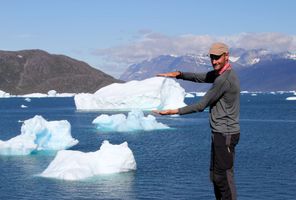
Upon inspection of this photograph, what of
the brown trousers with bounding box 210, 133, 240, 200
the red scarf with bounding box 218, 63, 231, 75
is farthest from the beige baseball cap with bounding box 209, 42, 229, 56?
the brown trousers with bounding box 210, 133, 240, 200

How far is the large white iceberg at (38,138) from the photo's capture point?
34344 mm

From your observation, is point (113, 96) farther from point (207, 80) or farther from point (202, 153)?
point (207, 80)

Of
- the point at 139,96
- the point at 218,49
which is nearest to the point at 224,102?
the point at 218,49

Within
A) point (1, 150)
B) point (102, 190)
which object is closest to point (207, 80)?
point (102, 190)

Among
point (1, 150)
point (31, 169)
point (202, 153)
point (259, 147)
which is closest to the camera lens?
point (31, 169)

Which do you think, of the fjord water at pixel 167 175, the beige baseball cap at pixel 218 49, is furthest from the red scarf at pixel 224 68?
the fjord water at pixel 167 175

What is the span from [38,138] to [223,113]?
31.7 meters

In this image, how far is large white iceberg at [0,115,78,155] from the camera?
113 feet

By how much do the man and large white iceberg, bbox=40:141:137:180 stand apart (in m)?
19.2

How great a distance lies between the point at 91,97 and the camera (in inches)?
3607

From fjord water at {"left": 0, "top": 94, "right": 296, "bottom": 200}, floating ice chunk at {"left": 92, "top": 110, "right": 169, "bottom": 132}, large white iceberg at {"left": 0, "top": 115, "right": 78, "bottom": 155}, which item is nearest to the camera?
fjord water at {"left": 0, "top": 94, "right": 296, "bottom": 200}

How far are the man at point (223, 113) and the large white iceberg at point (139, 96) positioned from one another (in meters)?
65.3

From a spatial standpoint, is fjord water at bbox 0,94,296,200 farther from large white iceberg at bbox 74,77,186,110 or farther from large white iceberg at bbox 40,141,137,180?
large white iceberg at bbox 74,77,186,110

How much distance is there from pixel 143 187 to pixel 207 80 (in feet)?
58.2
